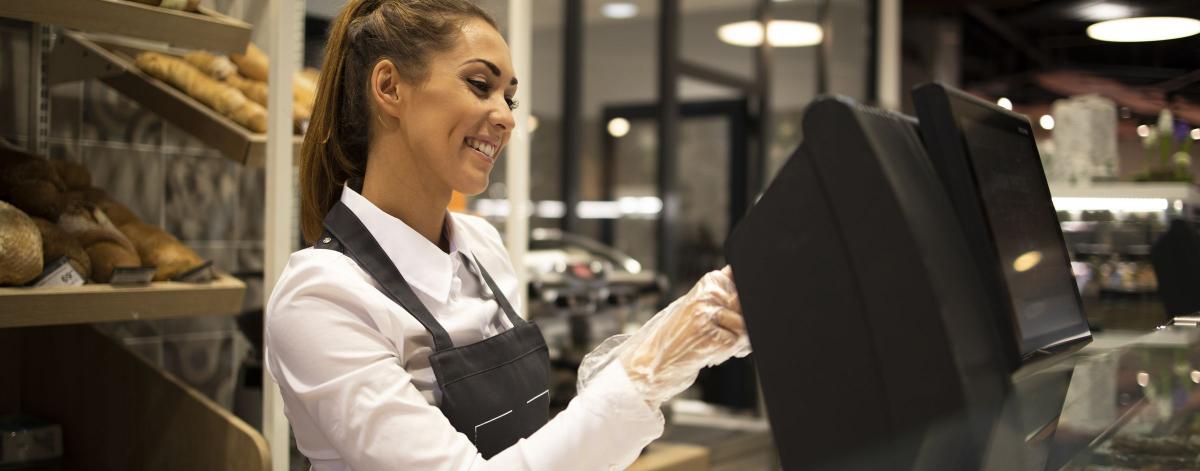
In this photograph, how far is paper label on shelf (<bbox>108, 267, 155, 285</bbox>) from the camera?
1.64m

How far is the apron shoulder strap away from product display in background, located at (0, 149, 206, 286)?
23.2 inches

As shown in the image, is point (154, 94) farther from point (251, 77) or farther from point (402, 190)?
point (402, 190)

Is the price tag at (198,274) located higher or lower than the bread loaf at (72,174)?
lower

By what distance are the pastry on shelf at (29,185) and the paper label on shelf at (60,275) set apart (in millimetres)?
157

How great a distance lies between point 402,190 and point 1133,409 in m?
0.87

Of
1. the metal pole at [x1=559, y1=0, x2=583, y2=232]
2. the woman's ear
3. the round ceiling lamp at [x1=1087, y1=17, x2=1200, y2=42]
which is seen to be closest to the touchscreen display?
the woman's ear

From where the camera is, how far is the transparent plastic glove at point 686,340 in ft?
2.55

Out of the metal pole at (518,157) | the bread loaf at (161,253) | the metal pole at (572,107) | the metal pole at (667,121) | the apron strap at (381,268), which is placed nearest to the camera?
the apron strap at (381,268)

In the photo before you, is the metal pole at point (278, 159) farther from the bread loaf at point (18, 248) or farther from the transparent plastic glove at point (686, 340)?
the transparent plastic glove at point (686, 340)

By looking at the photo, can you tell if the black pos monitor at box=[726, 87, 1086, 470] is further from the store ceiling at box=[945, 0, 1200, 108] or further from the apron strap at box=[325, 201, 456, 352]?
the store ceiling at box=[945, 0, 1200, 108]

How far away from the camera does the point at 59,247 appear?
160cm

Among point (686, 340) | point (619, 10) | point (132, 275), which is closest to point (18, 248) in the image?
point (132, 275)

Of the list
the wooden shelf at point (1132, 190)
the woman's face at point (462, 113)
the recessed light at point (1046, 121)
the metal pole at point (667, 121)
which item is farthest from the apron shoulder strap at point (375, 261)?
the recessed light at point (1046, 121)

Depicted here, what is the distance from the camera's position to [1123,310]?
2.40 m
